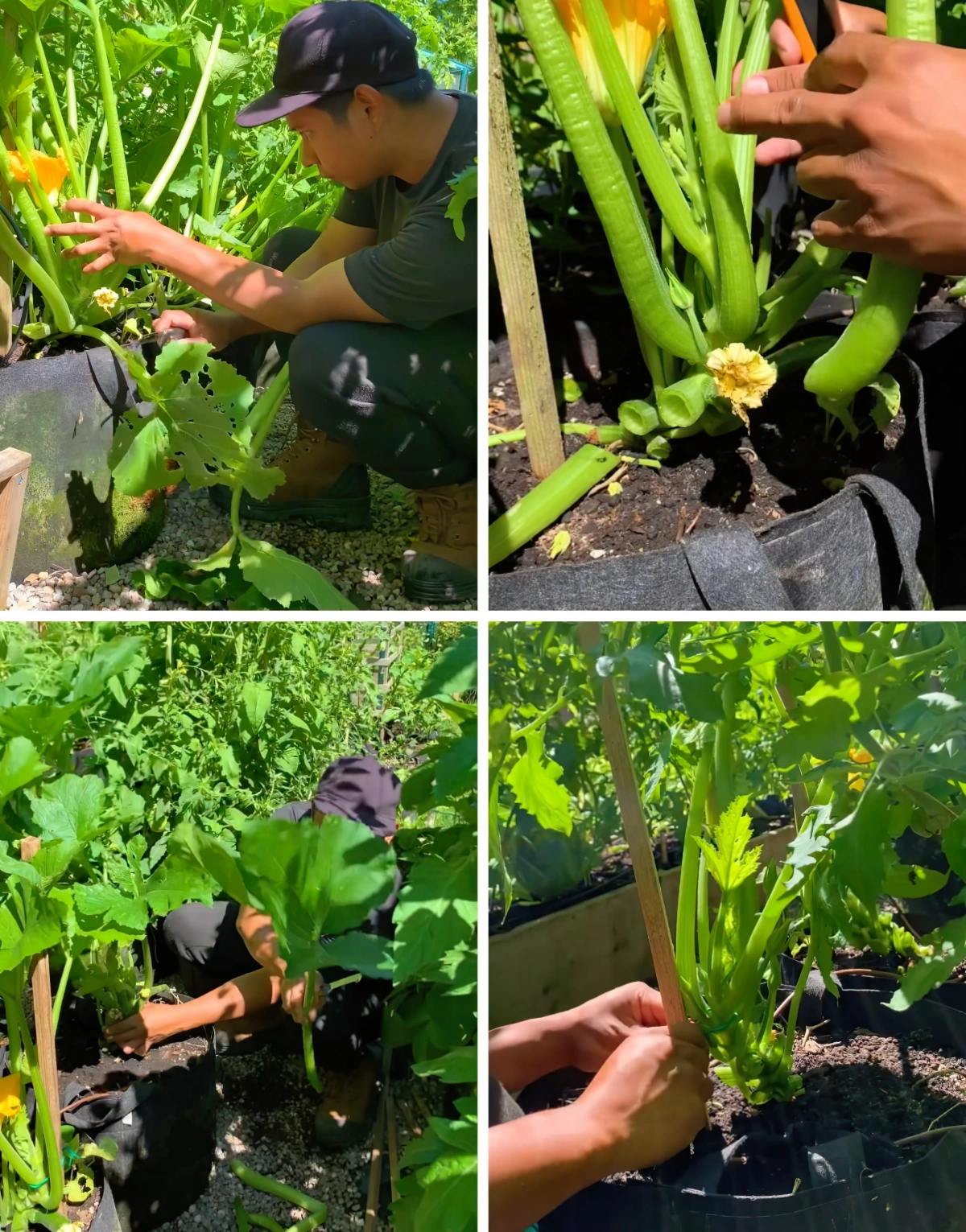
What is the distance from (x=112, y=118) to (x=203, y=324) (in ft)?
0.88

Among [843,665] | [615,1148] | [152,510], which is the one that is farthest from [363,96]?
[615,1148]

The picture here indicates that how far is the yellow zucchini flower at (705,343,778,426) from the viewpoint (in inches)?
35.5

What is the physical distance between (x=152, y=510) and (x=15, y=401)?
0.61 feet

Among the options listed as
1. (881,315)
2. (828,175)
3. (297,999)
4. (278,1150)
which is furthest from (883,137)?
(278,1150)

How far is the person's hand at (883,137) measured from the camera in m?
0.70

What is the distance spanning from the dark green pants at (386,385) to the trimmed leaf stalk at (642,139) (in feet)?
0.78

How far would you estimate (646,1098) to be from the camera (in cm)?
87

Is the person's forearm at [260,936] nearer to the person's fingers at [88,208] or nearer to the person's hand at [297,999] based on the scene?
the person's hand at [297,999]

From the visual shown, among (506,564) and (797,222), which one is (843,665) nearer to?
(506,564)

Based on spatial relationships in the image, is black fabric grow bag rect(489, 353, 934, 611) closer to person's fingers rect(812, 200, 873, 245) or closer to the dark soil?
person's fingers rect(812, 200, 873, 245)

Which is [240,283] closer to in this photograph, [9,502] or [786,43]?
[9,502]

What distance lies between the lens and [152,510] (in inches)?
A: 43.4

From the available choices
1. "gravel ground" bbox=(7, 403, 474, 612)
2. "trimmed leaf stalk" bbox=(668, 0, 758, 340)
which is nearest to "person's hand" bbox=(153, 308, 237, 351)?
"gravel ground" bbox=(7, 403, 474, 612)

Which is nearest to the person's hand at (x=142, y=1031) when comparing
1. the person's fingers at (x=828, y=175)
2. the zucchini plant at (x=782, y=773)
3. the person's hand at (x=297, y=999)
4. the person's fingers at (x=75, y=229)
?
the person's hand at (x=297, y=999)
